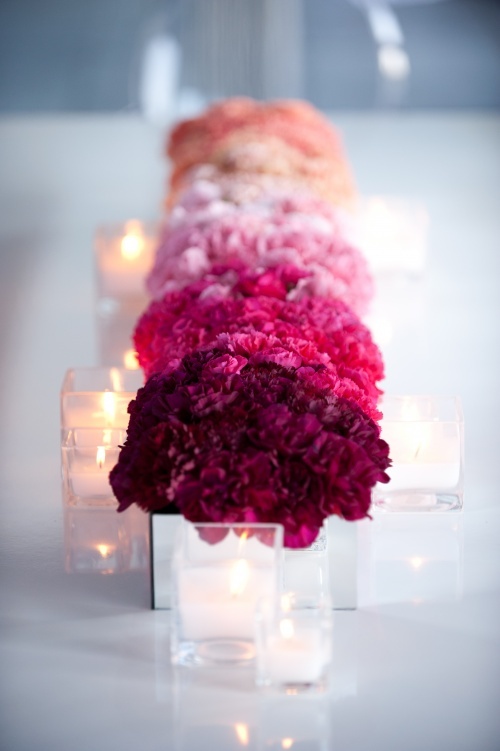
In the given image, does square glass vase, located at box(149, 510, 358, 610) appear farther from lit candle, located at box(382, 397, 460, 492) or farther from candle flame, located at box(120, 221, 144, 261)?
candle flame, located at box(120, 221, 144, 261)

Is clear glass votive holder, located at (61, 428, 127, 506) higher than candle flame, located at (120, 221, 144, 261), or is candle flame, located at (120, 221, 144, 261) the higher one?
candle flame, located at (120, 221, 144, 261)

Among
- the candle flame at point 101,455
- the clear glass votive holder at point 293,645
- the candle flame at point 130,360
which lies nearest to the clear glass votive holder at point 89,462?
the candle flame at point 101,455

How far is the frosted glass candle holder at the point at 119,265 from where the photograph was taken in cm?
343

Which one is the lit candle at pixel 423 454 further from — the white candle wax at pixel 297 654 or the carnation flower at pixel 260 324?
the white candle wax at pixel 297 654

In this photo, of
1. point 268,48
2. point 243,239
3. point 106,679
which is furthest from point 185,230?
point 268,48

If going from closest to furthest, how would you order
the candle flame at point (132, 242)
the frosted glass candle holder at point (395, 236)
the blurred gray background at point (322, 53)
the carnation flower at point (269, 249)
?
1. the carnation flower at point (269, 249)
2. the candle flame at point (132, 242)
3. the frosted glass candle holder at point (395, 236)
4. the blurred gray background at point (322, 53)

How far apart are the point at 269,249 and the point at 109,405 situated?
636 millimetres

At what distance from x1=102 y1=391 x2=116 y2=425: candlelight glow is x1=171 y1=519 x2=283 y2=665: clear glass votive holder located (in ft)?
2.17

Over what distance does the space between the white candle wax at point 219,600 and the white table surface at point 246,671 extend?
0.20 ft

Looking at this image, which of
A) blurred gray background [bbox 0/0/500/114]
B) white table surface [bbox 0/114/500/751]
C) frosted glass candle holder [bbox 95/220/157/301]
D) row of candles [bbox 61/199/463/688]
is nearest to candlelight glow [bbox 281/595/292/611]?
row of candles [bbox 61/199/463/688]

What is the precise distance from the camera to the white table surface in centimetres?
143

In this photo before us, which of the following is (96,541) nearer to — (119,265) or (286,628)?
(286,628)

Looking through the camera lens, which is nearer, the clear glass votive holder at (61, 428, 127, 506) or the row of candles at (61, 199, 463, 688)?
the row of candles at (61, 199, 463, 688)

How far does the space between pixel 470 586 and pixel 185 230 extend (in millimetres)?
1271
